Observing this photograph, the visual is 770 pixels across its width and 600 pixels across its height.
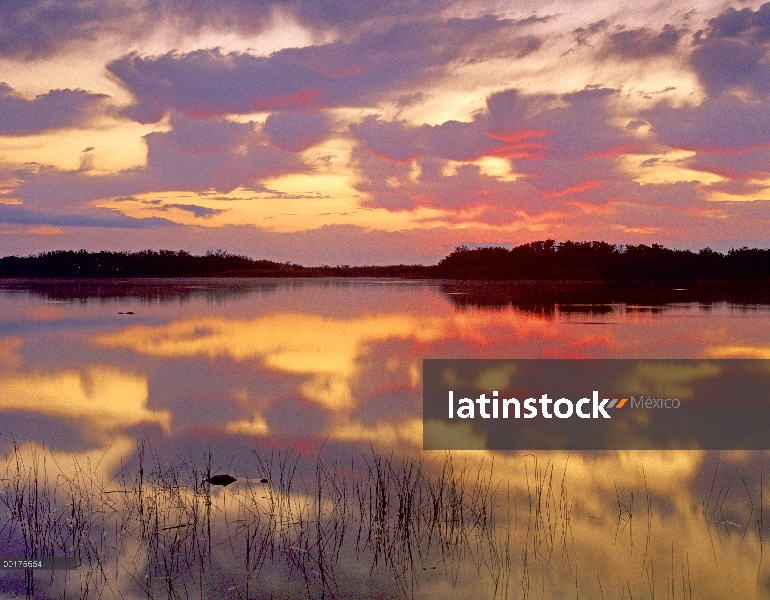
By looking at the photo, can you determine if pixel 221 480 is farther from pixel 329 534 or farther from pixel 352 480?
pixel 329 534

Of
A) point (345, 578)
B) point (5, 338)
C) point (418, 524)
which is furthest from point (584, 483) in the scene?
point (5, 338)

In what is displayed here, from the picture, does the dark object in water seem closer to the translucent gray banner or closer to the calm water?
the calm water

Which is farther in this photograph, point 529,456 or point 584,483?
point 529,456

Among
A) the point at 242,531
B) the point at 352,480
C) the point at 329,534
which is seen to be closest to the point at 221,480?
the point at 242,531

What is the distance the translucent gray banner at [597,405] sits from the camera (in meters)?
14.8

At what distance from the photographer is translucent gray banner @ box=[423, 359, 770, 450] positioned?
48.6 feet

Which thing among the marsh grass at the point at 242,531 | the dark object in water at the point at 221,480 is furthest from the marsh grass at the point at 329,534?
the dark object in water at the point at 221,480

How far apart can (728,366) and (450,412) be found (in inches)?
539

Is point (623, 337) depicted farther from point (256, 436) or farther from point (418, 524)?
point (418, 524)

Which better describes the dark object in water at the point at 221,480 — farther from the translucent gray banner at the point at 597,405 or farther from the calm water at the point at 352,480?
the translucent gray banner at the point at 597,405

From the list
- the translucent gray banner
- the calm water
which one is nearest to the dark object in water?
the calm water

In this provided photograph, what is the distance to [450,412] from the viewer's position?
706 inches

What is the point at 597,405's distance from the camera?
19.0 metres

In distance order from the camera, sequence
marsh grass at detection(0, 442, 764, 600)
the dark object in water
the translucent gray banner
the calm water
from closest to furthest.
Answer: marsh grass at detection(0, 442, 764, 600), the calm water, the dark object in water, the translucent gray banner
